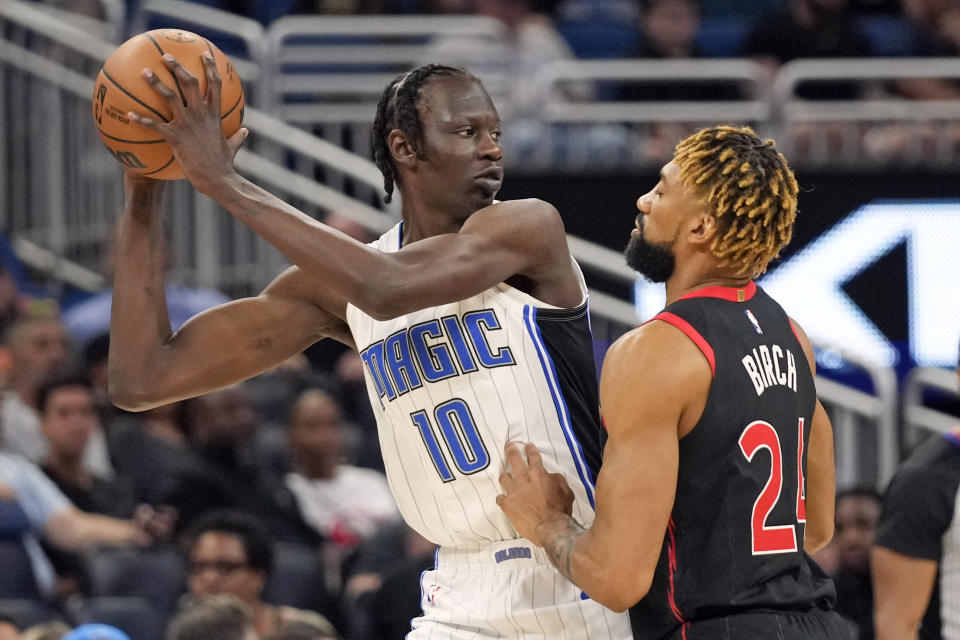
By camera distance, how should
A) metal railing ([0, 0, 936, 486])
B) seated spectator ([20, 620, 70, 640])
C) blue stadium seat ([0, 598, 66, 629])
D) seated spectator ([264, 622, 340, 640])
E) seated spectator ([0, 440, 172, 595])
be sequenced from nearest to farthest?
1. seated spectator ([20, 620, 70, 640])
2. seated spectator ([264, 622, 340, 640])
3. blue stadium seat ([0, 598, 66, 629])
4. seated spectator ([0, 440, 172, 595])
5. metal railing ([0, 0, 936, 486])

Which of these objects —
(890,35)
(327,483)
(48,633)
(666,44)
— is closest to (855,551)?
(327,483)

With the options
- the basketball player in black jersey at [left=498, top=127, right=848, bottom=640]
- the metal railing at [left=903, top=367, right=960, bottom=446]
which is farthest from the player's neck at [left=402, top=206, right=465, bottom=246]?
the metal railing at [left=903, top=367, right=960, bottom=446]

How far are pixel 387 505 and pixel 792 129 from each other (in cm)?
386

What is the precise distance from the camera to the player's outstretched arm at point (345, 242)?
11.8 feet

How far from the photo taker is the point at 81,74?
32.0ft

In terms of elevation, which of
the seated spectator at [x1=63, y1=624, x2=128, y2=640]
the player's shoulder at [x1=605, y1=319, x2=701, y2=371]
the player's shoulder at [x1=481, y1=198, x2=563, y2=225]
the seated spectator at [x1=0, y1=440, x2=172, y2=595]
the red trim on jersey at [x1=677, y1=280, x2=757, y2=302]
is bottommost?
the seated spectator at [x1=0, y1=440, x2=172, y2=595]

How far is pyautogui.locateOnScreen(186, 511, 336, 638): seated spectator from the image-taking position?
671 cm

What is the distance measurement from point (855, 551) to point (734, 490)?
4.49 metres

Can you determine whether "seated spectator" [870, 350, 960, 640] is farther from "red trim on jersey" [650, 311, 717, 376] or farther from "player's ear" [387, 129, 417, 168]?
"player's ear" [387, 129, 417, 168]

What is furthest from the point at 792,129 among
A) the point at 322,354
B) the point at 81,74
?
the point at 81,74

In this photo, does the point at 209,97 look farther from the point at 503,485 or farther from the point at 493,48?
the point at 493,48

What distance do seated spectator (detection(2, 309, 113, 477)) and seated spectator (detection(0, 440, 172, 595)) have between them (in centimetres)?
52

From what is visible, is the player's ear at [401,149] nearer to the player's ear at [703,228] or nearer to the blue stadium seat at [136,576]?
the player's ear at [703,228]

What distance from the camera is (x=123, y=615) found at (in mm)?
6430
